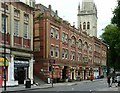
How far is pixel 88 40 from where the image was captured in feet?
292

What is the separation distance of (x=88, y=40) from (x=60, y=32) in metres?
23.0

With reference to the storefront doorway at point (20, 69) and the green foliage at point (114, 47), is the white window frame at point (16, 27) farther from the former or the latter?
the green foliage at point (114, 47)

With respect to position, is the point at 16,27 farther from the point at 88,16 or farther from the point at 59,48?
the point at 88,16

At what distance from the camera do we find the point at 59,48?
66.7 m

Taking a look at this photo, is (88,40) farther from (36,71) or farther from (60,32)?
(36,71)

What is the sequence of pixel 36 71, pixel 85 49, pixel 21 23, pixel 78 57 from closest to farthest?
pixel 21 23, pixel 36 71, pixel 78 57, pixel 85 49

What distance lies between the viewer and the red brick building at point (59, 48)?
6050cm

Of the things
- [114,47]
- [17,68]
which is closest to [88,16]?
[17,68]

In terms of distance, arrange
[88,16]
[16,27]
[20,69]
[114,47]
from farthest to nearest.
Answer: [88,16]
[20,69]
[16,27]
[114,47]

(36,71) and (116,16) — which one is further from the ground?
(116,16)

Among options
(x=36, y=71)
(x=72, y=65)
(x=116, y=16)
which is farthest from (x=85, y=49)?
(x=116, y=16)

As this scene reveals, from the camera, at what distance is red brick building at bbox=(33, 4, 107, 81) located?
198 ft

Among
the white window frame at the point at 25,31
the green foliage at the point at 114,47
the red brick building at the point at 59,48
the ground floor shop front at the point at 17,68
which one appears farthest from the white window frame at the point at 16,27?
the green foliage at the point at 114,47

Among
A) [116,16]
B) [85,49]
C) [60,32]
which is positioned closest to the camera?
[116,16]
